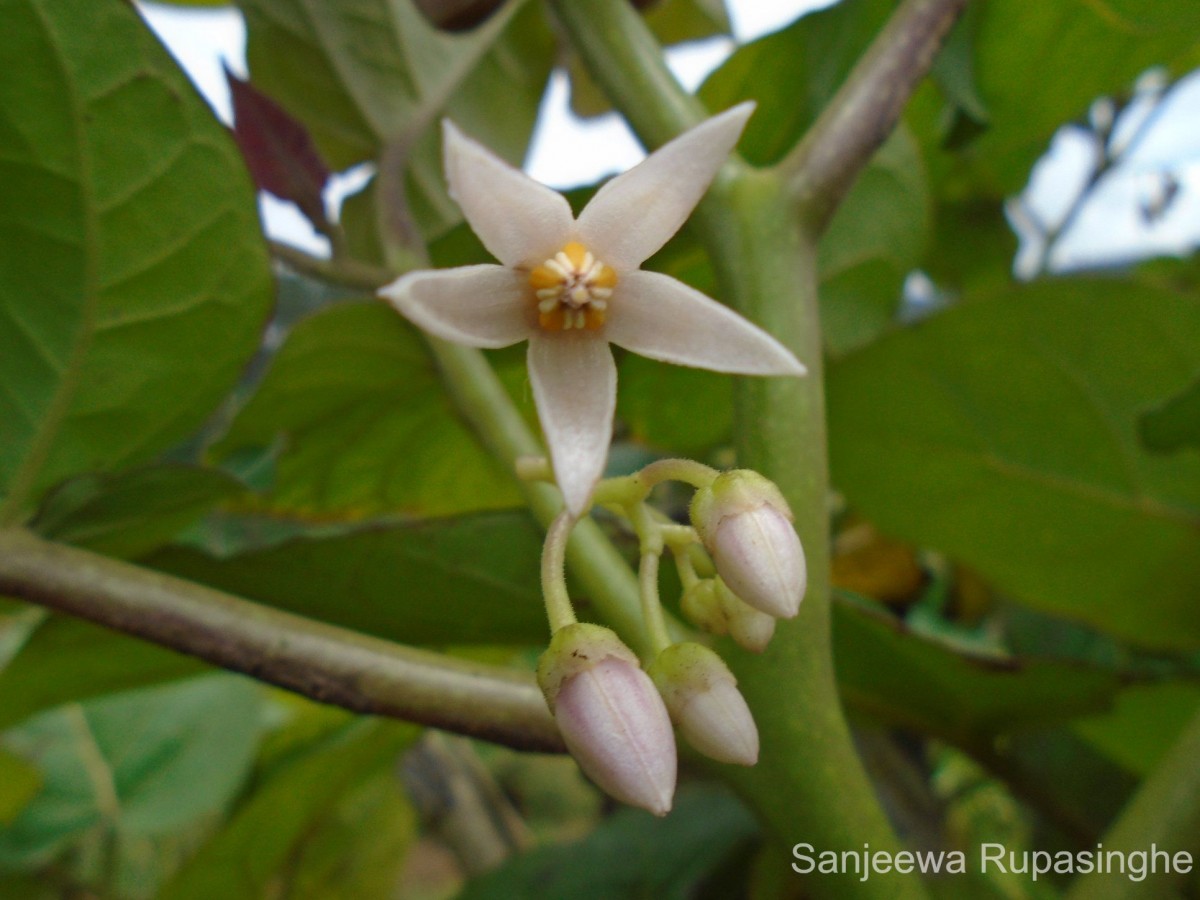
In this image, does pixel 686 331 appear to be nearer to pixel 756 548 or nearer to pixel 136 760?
pixel 756 548

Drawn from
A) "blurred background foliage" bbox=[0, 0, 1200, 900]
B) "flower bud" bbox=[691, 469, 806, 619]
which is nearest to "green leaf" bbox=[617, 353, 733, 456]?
"blurred background foliage" bbox=[0, 0, 1200, 900]

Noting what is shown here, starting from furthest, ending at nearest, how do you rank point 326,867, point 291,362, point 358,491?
point 326,867
point 358,491
point 291,362

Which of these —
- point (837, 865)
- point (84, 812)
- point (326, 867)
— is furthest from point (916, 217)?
point (84, 812)

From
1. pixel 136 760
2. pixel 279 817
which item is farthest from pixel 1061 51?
pixel 136 760

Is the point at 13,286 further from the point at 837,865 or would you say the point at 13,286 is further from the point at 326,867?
the point at 326,867

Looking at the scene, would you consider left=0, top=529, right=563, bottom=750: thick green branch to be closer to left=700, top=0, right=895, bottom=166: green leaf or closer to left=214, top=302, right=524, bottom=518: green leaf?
left=214, top=302, right=524, bottom=518: green leaf

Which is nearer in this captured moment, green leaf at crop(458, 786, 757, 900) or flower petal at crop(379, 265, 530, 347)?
flower petal at crop(379, 265, 530, 347)
